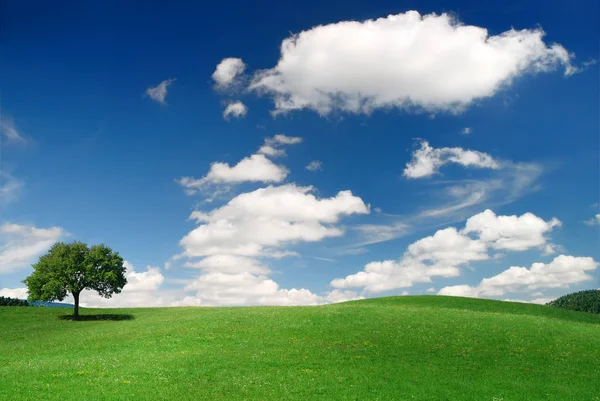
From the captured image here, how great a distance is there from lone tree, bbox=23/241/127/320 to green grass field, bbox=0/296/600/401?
15000 millimetres

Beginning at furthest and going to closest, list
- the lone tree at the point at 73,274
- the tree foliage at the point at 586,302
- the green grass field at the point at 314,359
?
1. the tree foliage at the point at 586,302
2. the lone tree at the point at 73,274
3. the green grass field at the point at 314,359

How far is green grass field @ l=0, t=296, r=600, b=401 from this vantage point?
2995cm

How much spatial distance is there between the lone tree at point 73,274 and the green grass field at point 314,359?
49.2 ft

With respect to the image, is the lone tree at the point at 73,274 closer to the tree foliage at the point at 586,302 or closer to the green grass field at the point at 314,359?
the green grass field at the point at 314,359

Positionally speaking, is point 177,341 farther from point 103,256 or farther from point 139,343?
point 103,256

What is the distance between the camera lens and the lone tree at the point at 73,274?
249ft

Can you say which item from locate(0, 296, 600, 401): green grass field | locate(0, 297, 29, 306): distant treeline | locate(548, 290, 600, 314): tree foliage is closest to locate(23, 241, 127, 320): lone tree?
locate(0, 296, 600, 401): green grass field

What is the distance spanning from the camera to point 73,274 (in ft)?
253

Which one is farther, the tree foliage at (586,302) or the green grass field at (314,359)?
the tree foliage at (586,302)

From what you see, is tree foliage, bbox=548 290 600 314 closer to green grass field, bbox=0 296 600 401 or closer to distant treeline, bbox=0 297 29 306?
green grass field, bbox=0 296 600 401

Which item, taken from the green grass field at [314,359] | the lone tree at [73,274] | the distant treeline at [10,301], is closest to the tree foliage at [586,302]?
the green grass field at [314,359]

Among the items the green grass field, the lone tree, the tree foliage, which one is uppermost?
the lone tree

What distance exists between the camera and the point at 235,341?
4525 cm

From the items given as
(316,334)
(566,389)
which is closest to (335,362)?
(316,334)
